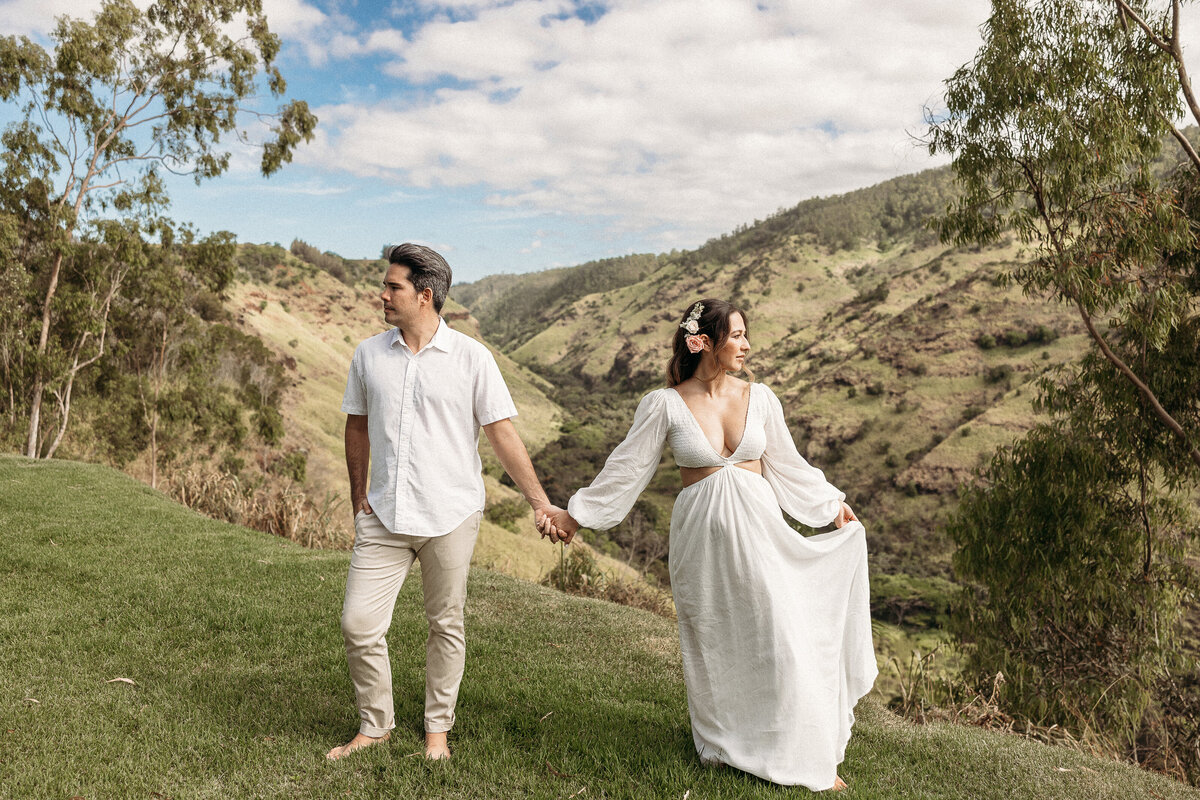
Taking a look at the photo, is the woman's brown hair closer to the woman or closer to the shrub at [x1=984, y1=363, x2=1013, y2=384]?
the woman

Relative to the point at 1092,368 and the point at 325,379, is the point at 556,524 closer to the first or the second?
the point at 1092,368

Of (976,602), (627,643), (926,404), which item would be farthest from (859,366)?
(627,643)

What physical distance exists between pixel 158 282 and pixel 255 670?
15.5 metres

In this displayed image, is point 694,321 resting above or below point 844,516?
above

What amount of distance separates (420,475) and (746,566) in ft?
4.82

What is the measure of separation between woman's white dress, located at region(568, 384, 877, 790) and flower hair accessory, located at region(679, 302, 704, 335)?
312 millimetres

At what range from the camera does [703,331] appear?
11.4 feet

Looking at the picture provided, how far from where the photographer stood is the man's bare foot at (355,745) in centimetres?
341

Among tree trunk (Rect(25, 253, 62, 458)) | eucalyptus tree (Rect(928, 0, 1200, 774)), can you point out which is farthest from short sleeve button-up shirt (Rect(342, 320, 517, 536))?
tree trunk (Rect(25, 253, 62, 458))

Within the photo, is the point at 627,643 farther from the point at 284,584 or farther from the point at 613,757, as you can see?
the point at 284,584

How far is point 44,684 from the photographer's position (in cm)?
418

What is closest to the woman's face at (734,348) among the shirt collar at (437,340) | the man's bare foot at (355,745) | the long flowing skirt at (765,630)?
the long flowing skirt at (765,630)

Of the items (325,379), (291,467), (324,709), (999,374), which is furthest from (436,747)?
(999,374)

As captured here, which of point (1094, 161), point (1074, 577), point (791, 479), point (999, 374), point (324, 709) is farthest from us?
point (999, 374)
